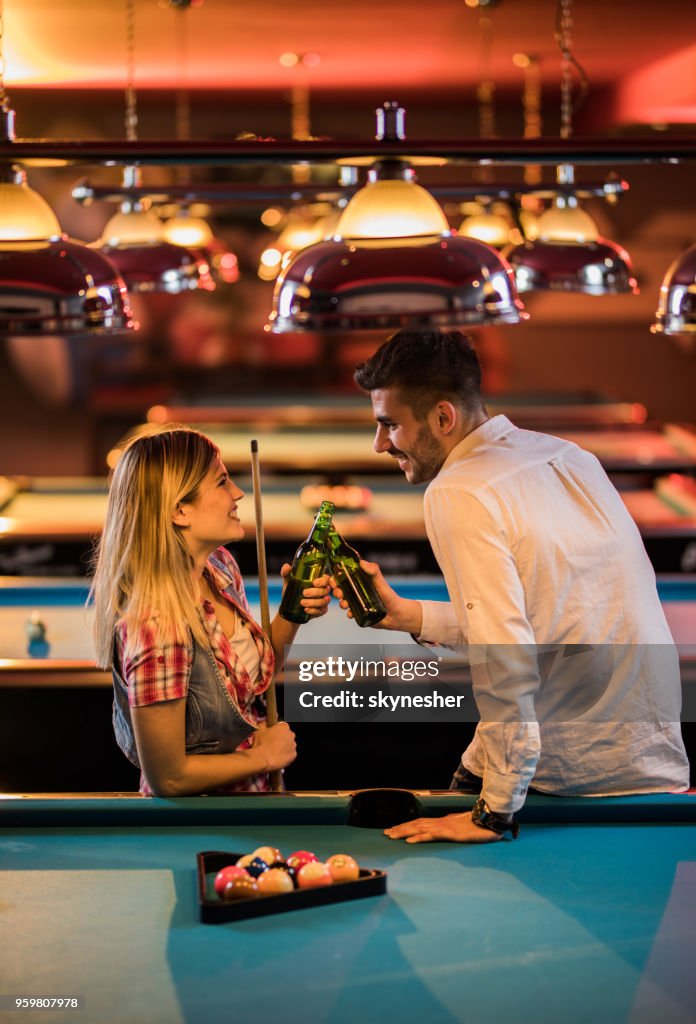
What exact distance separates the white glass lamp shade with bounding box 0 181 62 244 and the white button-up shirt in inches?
37.2

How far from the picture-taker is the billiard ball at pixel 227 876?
2.36m

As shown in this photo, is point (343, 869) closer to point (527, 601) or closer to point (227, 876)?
point (227, 876)

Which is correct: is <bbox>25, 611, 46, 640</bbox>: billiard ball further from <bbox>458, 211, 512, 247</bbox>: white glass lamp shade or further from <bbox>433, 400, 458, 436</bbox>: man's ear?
<bbox>458, 211, 512, 247</bbox>: white glass lamp shade

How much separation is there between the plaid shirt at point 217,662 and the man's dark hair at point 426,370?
56 cm

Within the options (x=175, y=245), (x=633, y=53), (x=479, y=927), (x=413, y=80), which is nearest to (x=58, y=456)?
(x=413, y=80)

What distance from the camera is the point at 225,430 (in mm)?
8852

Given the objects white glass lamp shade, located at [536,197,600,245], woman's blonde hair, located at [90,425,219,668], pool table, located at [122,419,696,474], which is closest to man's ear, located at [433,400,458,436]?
woman's blonde hair, located at [90,425,219,668]

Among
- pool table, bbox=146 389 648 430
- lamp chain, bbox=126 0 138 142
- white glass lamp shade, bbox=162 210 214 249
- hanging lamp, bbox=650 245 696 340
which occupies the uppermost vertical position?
lamp chain, bbox=126 0 138 142

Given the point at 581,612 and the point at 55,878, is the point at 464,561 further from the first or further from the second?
the point at 55,878

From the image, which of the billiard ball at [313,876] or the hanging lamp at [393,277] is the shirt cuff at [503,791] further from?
the hanging lamp at [393,277]

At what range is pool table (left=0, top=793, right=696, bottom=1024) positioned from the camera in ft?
6.64

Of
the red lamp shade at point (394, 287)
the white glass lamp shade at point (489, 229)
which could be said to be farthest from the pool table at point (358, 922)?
the white glass lamp shade at point (489, 229)

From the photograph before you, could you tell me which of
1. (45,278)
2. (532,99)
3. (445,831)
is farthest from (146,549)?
(532,99)

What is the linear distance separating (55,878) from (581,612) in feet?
3.85
